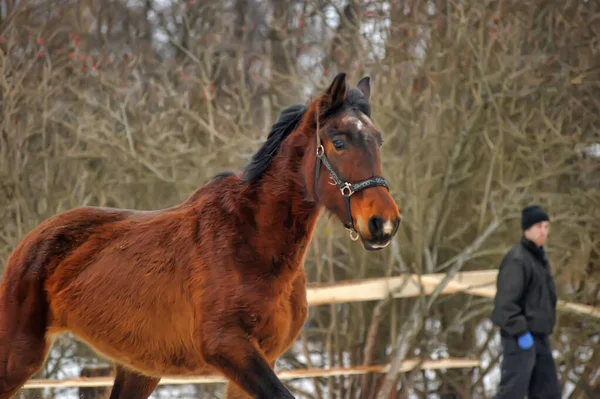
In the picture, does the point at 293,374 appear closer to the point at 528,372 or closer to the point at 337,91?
the point at 528,372

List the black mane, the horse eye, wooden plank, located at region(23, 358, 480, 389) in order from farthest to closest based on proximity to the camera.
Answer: wooden plank, located at region(23, 358, 480, 389) → the black mane → the horse eye

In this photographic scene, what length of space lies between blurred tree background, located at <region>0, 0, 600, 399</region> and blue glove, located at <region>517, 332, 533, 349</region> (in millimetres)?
2199

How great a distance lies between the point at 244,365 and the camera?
3178mm

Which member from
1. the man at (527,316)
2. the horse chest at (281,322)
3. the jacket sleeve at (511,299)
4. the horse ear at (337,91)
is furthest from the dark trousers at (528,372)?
the horse ear at (337,91)

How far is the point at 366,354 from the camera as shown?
26.0 ft

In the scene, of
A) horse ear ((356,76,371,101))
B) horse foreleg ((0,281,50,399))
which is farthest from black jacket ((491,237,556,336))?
horse foreleg ((0,281,50,399))

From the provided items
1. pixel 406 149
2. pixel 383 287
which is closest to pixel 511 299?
pixel 383 287

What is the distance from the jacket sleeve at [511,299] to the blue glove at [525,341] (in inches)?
1.2

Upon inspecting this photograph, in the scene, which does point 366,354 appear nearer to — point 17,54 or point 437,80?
point 437,80

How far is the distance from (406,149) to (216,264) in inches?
189

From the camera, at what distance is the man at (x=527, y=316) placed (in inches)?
206

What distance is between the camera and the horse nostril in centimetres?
302

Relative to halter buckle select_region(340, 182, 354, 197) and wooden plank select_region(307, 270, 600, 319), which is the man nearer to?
wooden plank select_region(307, 270, 600, 319)

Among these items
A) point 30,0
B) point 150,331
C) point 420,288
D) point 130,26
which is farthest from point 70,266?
point 130,26
